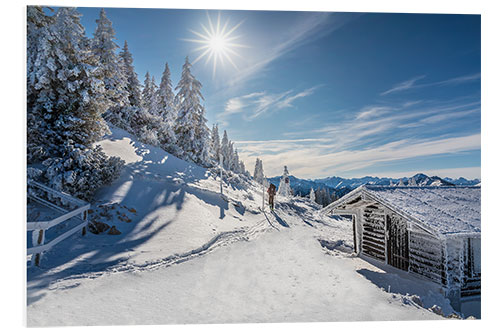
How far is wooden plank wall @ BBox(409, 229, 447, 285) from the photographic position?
618 cm

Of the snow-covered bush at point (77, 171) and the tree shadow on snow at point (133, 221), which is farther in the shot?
the snow-covered bush at point (77, 171)

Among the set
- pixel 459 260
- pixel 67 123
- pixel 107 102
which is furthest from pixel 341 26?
pixel 67 123

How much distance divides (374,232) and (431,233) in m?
2.75

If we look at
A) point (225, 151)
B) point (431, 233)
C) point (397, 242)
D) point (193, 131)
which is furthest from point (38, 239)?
point (225, 151)

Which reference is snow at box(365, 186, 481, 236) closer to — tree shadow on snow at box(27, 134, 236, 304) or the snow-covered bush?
tree shadow on snow at box(27, 134, 236, 304)

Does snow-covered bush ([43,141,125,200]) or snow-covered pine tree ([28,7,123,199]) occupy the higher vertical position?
snow-covered pine tree ([28,7,123,199])

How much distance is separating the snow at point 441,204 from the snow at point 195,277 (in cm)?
184

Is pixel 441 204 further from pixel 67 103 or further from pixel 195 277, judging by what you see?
pixel 67 103

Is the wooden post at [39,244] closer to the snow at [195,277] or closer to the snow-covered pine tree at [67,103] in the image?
the snow at [195,277]

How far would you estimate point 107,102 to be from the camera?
27.7 ft

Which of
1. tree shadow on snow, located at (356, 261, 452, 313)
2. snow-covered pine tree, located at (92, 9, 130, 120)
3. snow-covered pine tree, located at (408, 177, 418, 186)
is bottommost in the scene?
tree shadow on snow, located at (356, 261, 452, 313)

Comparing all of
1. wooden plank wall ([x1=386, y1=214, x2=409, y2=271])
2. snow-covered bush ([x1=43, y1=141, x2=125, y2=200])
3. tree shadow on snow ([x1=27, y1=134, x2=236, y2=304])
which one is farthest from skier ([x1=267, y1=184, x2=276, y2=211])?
snow-covered bush ([x1=43, y1=141, x2=125, y2=200])

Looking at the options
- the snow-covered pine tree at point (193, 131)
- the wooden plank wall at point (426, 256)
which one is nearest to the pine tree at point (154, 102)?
the snow-covered pine tree at point (193, 131)

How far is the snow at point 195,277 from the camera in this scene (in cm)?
434
